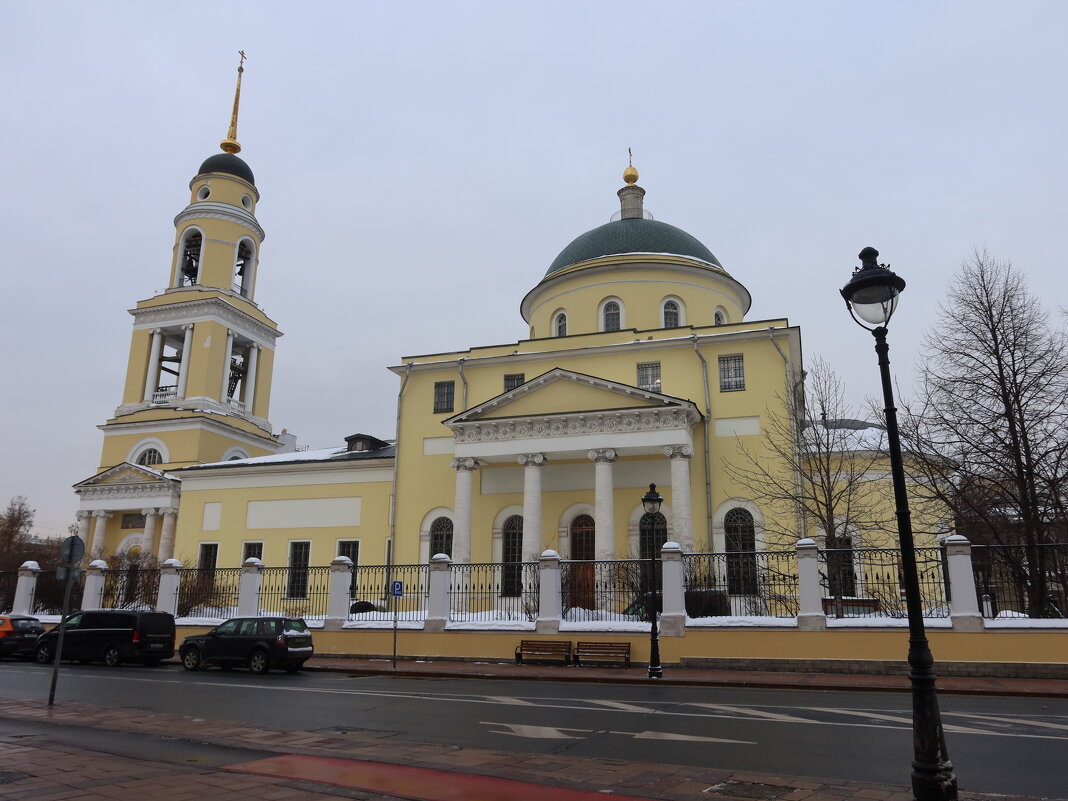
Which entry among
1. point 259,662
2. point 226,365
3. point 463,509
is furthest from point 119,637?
point 226,365

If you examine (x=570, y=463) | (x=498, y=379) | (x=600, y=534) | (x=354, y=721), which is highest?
(x=498, y=379)

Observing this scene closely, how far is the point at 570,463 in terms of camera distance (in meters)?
30.8

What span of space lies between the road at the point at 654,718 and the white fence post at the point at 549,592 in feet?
12.2

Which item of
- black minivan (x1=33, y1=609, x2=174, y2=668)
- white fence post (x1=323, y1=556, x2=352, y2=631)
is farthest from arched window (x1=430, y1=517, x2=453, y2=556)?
black minivan (x1=33, y1=609, x2=174, y2=668)

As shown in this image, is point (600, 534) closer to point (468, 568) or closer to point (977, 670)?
point (468, 568)

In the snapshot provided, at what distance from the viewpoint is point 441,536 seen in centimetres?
3278

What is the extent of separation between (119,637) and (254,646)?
4.83 metres

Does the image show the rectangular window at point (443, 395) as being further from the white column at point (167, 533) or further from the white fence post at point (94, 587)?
the white column at point (167, 533)

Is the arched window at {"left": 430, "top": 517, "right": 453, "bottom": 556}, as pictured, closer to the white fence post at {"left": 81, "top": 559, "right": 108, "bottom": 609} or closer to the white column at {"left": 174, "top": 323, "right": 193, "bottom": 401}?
the white fence post at {"left": 81, "top": 559, "right": 108, "bottom": 609}

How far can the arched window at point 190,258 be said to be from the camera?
156ft

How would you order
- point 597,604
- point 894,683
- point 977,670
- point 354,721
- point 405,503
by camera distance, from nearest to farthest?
point 354,721 < point 894,683 < point 977,670 < point 597,604 < point 405,503

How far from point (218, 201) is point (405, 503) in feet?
84.3

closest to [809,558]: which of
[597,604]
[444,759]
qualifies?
[597,604]

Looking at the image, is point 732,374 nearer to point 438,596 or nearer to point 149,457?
point 438,596
